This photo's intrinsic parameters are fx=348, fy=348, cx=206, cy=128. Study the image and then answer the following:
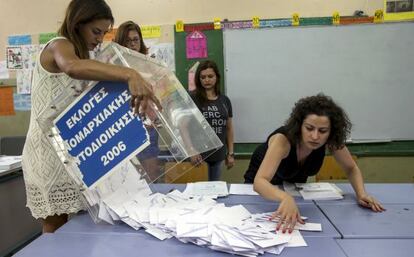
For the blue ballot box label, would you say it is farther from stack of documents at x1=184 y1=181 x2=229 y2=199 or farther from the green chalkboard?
the green chalkboard

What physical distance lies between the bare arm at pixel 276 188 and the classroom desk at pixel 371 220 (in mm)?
172

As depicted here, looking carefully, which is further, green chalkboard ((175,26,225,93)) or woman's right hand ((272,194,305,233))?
green chalkboard ((175,26,225,93))

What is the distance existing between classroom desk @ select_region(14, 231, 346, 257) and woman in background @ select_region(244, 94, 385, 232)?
0.34 m

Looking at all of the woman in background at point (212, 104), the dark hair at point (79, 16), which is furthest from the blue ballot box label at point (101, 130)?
the woman in background at point (212, 104)

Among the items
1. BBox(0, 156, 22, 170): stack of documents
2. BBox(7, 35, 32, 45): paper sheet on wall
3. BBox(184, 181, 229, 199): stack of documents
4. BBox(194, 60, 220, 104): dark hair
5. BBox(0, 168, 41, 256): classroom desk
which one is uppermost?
BBox(7, 35, 32, 45): paper sheet on wall

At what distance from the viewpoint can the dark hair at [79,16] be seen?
119cm

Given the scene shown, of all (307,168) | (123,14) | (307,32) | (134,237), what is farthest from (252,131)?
(134,237)

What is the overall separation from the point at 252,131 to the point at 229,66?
59 cm

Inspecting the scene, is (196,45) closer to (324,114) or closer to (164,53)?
(164,53)

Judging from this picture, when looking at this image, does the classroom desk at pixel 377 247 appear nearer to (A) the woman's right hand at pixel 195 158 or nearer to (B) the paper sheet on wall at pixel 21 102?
(A) the woman's right hand at pixel 195 158

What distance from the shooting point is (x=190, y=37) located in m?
2.95

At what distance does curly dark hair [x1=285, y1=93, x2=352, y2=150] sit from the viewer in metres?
1.63

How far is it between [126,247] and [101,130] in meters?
0.40

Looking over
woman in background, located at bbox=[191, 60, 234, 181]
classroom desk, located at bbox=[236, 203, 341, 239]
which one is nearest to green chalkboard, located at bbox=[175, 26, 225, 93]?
woman in background, located at bbox=[191, 60, 234, 181]
